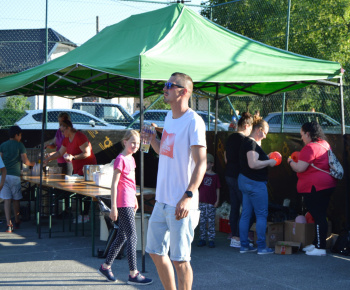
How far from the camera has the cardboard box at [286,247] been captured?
827 centimetres

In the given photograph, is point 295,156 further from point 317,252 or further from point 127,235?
point 127,235

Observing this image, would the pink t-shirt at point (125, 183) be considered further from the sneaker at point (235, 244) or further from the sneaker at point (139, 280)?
the sneaker at point (235, 244)

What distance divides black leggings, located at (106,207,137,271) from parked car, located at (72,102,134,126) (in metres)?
12.7

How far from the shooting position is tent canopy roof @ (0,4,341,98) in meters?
7.48

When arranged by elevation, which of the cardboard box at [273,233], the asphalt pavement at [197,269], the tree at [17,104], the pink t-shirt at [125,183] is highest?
the tree at [17,104]

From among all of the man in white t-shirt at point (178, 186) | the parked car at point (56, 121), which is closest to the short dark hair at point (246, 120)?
the man in white t-shirt at point (178, 186)

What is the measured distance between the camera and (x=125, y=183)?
666cm

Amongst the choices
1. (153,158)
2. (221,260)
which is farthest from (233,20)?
(221,260)

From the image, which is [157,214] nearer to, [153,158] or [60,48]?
[153,158]

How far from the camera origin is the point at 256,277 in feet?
22.6

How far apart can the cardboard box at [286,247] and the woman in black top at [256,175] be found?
0.46 ft

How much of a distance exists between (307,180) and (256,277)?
6.44ft

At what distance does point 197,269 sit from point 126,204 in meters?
1.41

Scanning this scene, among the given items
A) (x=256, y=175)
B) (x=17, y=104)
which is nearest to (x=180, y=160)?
(x=256, y=175)
